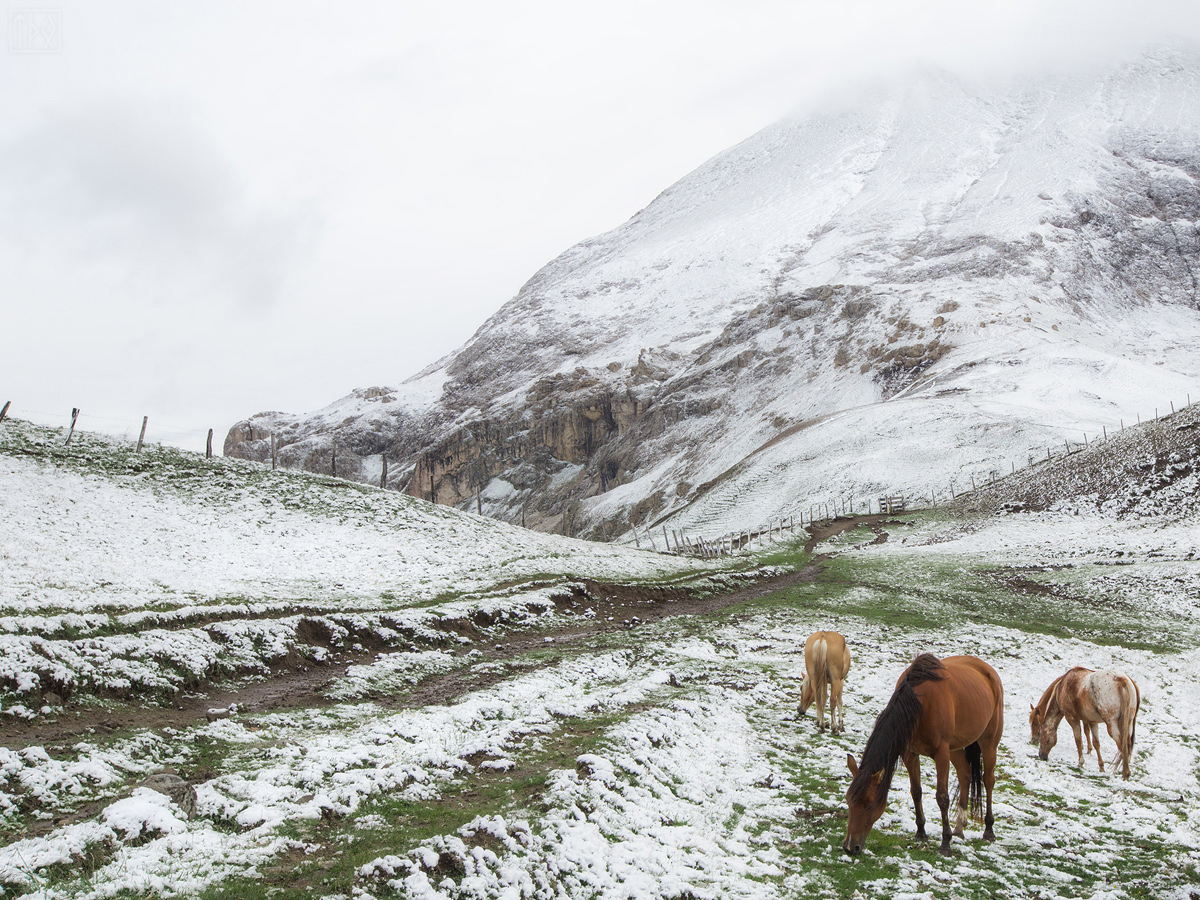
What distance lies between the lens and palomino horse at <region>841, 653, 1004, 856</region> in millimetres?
8961

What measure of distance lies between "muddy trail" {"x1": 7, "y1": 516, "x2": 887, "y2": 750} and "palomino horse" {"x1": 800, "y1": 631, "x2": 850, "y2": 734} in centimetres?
782

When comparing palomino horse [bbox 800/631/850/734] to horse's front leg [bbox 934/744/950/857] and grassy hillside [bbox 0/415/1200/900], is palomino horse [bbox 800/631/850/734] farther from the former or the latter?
horse's front leg [bbox 934/744/950/857]

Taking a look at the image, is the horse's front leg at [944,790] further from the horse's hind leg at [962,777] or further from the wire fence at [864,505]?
the wire fence at [864,505]

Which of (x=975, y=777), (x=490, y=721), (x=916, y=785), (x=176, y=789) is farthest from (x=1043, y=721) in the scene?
(x=176, y=789)

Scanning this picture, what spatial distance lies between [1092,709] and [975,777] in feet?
17.2

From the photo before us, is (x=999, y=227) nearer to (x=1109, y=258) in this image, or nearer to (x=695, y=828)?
(x=1109, y=258)

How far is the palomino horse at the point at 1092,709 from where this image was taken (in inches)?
504

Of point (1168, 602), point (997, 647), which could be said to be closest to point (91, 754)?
point (997, 647)

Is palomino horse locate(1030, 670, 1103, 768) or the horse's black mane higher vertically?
the horse's black mane

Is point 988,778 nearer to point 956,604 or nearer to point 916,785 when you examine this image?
point 916,785

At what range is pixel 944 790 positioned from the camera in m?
9.16

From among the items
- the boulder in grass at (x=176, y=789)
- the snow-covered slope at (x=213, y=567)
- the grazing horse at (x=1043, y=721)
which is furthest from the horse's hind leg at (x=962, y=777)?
the snow-covered slope at (x=213, y=567)

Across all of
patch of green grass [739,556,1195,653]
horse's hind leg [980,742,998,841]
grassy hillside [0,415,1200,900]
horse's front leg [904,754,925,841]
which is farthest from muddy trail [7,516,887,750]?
horse's hind leg [980,742,998,841]

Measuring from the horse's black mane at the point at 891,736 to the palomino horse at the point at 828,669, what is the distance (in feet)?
18.1
